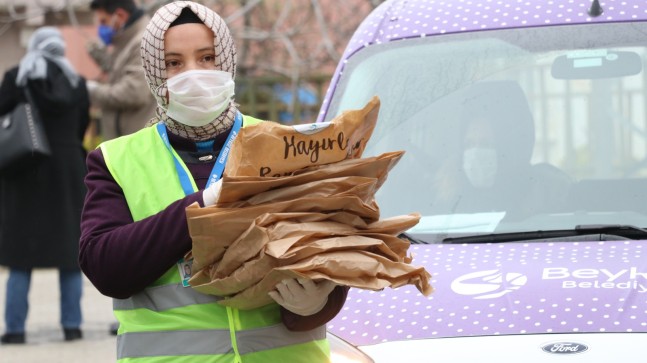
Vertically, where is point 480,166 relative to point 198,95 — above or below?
below

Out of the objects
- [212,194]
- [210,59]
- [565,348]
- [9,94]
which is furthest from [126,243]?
[9,94]

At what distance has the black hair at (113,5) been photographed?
10.2m

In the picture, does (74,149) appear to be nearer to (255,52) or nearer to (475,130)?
(475,130)

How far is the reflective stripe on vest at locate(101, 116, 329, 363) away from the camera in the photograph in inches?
127

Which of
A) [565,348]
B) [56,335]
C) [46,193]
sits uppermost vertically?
[565,348]

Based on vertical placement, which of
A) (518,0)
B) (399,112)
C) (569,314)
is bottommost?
(569,314)

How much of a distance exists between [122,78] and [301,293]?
277 inches

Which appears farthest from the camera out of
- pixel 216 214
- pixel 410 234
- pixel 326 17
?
pixel 326 17

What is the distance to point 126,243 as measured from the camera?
124 inches

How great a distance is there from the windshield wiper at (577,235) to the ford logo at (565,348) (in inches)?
30.9

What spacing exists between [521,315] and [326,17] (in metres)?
13.4

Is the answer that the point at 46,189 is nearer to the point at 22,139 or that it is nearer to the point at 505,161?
the point at 22,139

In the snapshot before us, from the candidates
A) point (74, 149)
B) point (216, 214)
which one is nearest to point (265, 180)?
point (216, 214)

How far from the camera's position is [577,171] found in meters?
4.78
